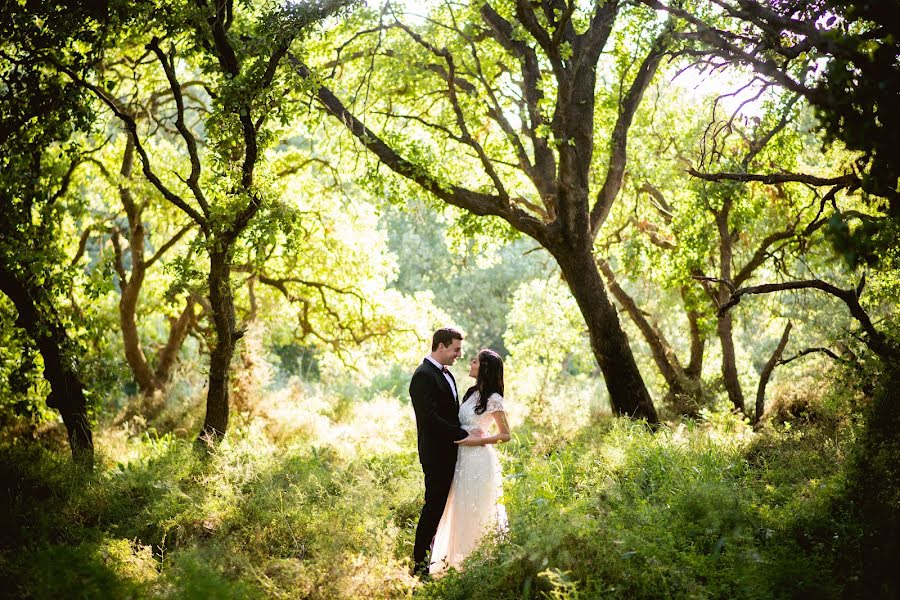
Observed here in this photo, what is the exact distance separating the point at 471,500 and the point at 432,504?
14.8 inches

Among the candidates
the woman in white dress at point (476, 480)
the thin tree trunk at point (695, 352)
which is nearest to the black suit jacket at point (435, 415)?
the woman in white dress at point (476, 480)

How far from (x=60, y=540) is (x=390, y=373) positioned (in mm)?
22361

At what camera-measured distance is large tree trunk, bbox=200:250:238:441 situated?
892 cm

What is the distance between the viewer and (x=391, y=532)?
688 cm

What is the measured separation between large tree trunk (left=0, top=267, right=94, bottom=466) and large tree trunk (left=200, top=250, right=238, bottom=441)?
1.62 meters

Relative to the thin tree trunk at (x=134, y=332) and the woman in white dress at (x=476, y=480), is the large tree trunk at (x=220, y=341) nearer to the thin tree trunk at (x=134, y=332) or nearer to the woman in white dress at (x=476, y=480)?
the woman in white dress at (x=476, y=480)

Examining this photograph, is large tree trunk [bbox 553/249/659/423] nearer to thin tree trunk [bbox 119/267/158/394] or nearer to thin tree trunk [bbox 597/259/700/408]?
thin tree trunk [bbox 597/259/700/408]

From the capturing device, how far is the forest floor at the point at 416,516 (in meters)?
5.27

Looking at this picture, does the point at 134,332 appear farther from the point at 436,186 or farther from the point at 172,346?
the point at 436,186

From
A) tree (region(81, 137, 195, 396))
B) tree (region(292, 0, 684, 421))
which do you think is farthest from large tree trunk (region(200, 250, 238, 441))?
tree (region(81, 137, 195, 396))

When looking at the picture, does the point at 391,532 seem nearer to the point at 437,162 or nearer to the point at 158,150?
the point at 437,162

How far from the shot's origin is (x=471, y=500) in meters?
6.51

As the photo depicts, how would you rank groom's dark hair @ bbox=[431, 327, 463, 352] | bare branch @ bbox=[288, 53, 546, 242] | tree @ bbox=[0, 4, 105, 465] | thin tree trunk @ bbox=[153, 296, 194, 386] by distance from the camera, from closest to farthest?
groom's dark hair @ bbox=[431, 327, 463, 352] → tree @ bbox=[0, 4, 105, 465] → bare branch @ bbox=[288, 53, 546, 242] → thin tree trunk @ bbox=[153, 296, 194, 386]

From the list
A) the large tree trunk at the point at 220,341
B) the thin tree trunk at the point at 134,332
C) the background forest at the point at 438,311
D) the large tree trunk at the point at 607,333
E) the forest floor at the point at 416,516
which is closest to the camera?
the forest floor at the point at 416,516
